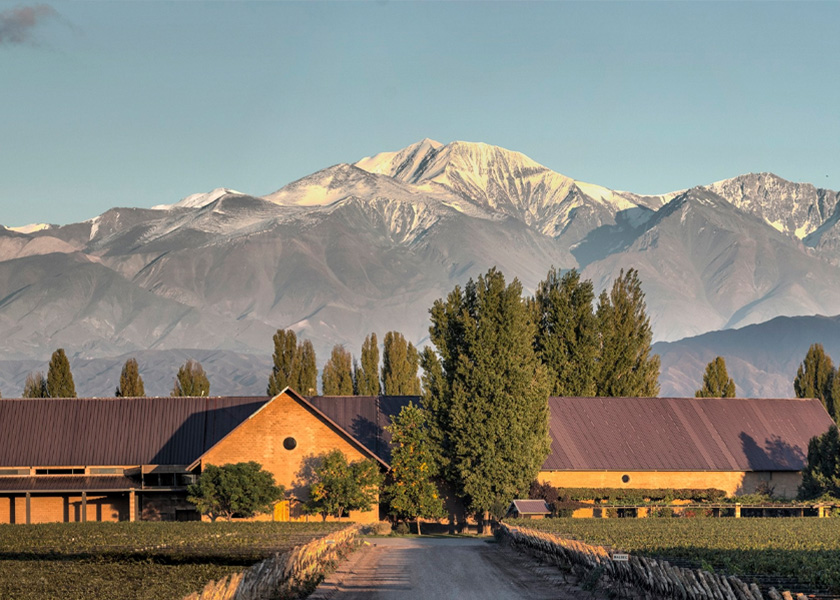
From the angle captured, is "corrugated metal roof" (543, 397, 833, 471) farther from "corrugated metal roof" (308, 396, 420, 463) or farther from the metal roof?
"corrugated metal roof" (308, 396, 420, 463)

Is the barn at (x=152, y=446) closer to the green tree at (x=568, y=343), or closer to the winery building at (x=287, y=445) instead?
the winery building at (x=287, y=445)

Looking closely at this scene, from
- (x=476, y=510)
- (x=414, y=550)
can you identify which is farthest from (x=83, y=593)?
(x=476, y=510)

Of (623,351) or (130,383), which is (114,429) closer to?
(130,383)

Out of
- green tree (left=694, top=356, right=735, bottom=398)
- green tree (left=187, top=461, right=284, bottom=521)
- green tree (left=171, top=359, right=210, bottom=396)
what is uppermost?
green tree (left=171, top=359, right=210, bottom=396)

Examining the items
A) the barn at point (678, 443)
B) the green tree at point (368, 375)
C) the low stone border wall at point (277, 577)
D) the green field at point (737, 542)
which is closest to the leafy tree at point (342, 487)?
the green field at point (737, 542)

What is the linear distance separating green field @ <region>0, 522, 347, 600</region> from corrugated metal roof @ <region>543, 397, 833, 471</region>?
862 inches

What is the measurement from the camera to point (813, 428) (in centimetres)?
8906

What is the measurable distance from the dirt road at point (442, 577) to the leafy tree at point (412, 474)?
17208 millimetres

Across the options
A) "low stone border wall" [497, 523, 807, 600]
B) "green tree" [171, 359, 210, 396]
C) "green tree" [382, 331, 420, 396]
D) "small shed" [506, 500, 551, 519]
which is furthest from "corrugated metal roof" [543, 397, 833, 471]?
"green tree" [171, 359, 210, 396]

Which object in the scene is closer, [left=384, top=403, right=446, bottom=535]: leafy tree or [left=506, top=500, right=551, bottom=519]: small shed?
[left=506, top=500, right=551, bottom=519]: small shed

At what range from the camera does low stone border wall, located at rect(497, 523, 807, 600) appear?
26.0 m

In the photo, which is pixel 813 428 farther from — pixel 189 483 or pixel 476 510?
pixel 189 483

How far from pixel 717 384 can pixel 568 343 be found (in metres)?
25.3

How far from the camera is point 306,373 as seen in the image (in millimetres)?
124375
